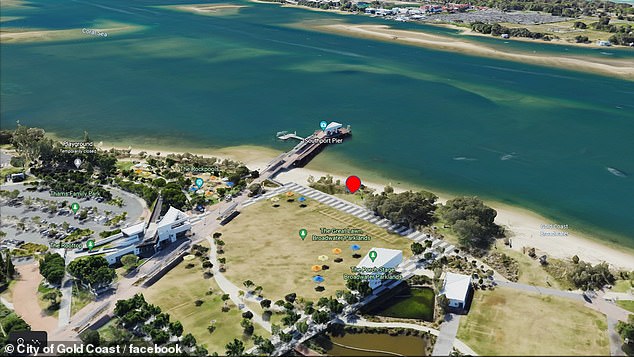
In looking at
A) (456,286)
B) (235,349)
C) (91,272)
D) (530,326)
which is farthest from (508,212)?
(91,272)

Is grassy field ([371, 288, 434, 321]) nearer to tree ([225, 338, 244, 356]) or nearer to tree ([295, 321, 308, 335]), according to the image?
tree ([295, 321, 308, 335])

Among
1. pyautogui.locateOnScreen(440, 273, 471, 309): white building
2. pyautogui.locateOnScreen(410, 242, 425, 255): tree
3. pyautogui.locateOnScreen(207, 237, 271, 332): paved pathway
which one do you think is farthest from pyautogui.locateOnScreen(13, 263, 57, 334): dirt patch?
pyautogui.locateOnScreen(410, 242, 425, 255): tree

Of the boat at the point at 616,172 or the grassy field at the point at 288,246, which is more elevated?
the boat at the point at 616,172

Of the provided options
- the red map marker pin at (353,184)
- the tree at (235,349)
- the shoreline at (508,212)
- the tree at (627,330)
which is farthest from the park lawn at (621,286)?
the tree at (235,349)

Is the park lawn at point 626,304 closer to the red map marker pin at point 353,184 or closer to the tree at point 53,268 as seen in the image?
the red map marker pin at point 353,184

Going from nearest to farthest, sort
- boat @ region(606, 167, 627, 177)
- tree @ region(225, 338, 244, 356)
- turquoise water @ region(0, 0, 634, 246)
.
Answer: tree @ region(225, 338, 244, 356)
turquoise water @ region(0, 0, 634, 246)
boat @ region(606, 167, 627, 177)

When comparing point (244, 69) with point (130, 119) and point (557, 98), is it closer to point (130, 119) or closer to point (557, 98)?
point (130, 119)
